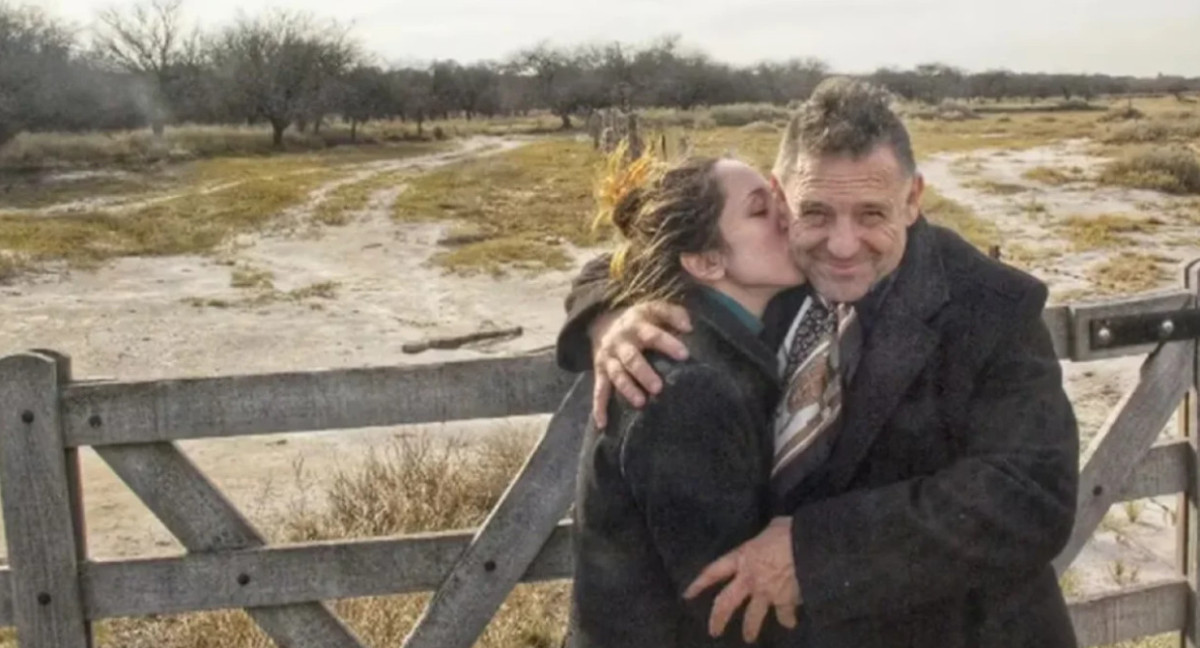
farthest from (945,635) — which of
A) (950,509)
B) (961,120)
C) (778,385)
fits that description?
(961,120)

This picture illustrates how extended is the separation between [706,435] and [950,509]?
42cm

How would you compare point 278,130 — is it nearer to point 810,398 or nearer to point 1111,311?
point 1111,311

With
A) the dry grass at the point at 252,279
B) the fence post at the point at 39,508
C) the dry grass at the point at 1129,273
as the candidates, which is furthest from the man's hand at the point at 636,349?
the dry grass at the point at 252,279

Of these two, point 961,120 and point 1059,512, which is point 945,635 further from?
point 961,120

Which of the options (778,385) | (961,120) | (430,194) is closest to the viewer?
(778,385)

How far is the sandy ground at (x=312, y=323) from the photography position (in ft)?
27.8

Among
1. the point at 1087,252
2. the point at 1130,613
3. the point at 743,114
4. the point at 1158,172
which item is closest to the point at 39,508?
the point at 1130,613

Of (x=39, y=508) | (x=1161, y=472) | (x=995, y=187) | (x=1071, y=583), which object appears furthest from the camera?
(x=995, y=187)

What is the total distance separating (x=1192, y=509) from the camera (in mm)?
3699

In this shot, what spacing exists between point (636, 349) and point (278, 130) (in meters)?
62.0

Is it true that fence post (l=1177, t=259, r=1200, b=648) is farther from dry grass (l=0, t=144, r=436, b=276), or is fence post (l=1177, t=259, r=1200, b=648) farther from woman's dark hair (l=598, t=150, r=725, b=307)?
dry grass (l=0, t=144, r=436, b=276)

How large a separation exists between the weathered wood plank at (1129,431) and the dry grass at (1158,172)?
2609 centimetres

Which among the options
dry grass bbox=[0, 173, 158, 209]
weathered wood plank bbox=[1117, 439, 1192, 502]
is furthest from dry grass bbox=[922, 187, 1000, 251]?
dry grass bbox=[0, 173, 158, 209]

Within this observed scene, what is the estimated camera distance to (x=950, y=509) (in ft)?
7.13
